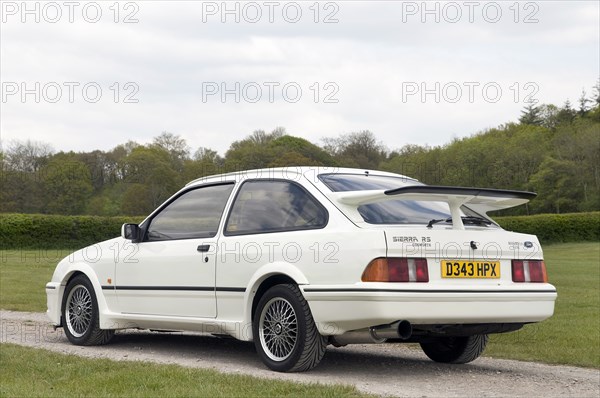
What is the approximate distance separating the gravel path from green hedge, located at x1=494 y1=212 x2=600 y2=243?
4982 centimetres

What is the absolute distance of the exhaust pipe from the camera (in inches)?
266

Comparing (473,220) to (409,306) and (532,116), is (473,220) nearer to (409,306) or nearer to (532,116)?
(409,306)

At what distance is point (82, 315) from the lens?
31.0ft

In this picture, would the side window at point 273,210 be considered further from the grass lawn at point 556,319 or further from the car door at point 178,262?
the grass lawn at point 556,319

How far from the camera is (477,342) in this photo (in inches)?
327

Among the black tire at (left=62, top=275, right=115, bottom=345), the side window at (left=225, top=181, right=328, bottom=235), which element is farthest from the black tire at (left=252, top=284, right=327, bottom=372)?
the black tire at (left=62, top=275, right=115, bottom=345)

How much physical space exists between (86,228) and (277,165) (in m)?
15.3

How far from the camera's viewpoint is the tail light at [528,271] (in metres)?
7.36

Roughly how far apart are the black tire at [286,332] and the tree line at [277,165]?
127ft

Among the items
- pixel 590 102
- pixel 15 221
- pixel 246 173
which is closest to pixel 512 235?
pixel 246 173

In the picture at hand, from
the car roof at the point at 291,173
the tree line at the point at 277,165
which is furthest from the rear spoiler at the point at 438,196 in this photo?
the tree line at the point at 277,165

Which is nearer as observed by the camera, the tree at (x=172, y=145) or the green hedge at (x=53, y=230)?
the green hedge at (x=53, y=230)

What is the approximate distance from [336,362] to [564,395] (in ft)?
7.13

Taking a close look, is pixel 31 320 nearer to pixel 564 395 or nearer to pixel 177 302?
pixel 177 302
